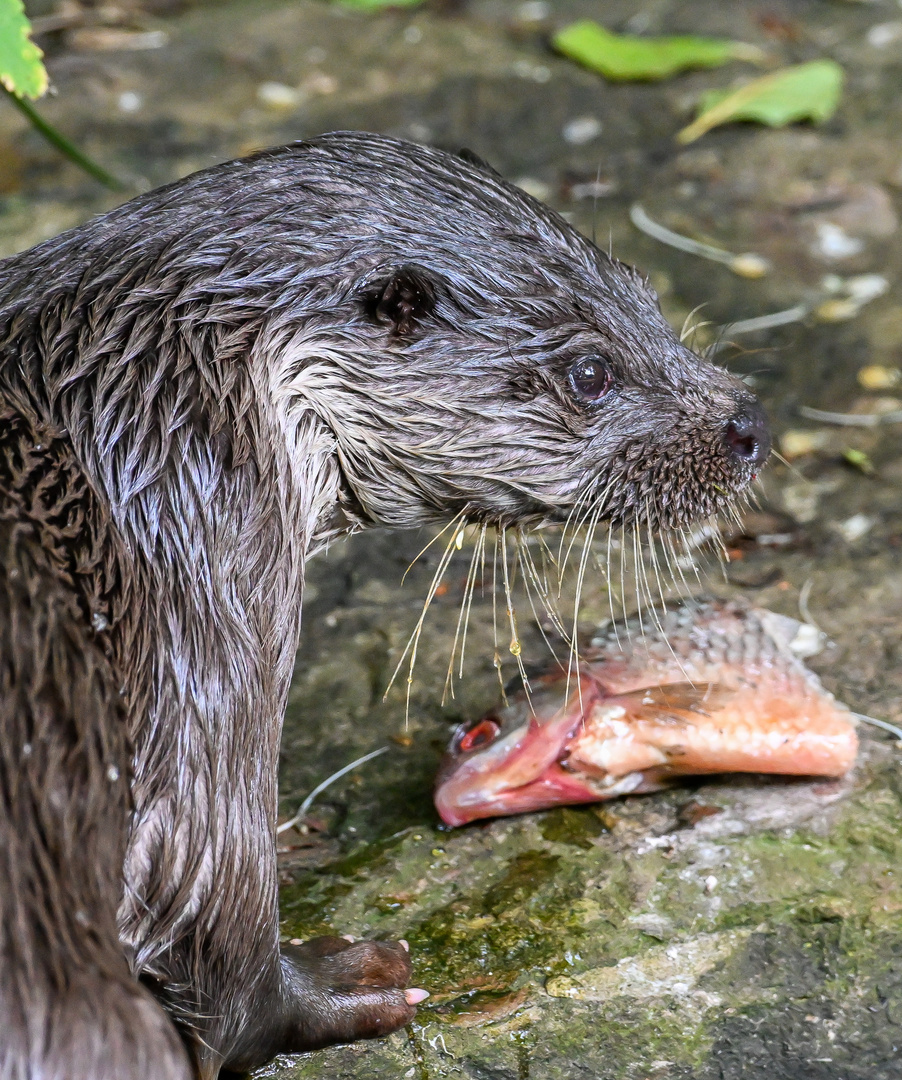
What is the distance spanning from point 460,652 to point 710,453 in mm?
801

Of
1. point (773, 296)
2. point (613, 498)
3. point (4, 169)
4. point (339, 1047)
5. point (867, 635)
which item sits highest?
point (4, 169)

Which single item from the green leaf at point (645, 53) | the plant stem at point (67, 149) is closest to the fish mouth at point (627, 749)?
the plant stem at point (67, 149)

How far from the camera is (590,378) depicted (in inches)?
83.6

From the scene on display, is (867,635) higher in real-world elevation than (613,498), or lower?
lower

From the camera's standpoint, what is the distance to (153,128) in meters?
4.52

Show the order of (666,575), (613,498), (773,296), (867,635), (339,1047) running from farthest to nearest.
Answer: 1. (773,296)
2. (666,575)
3. (867,635)
4. (613,498)
5. (339,1047)

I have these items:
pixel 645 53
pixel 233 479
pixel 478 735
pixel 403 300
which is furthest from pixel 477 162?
pixel 645 53

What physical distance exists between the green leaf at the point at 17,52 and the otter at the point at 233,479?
15.6 inches

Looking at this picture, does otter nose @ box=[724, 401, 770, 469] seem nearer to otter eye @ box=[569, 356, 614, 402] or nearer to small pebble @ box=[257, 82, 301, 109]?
otter eye @ box=[569, 356, 614, 402]

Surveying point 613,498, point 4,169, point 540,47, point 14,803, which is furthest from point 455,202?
point 540,47

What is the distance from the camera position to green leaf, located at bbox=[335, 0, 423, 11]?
16.7 feet

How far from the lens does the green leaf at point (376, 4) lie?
200 inches

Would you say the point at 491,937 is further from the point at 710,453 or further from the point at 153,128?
the point at 153,128

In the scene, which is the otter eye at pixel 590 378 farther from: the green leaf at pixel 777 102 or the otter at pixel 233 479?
the green leaf at pixel 777 102
